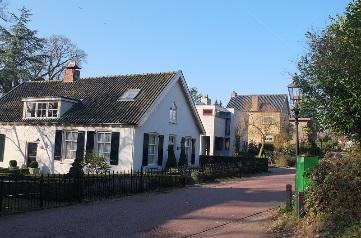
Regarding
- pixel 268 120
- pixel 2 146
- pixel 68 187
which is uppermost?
pixel 268 120

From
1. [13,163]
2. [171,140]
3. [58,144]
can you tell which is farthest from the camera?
[171,140]

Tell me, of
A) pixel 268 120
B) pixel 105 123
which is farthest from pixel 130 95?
pixel 268 120

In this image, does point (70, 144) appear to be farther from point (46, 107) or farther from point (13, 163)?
point (13, 163)

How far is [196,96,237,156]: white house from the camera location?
53219 millimetres

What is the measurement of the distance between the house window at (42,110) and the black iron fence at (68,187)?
1230 cm

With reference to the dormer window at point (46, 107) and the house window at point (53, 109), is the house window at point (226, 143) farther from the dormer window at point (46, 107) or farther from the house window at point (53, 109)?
the house window at point (53, 109)

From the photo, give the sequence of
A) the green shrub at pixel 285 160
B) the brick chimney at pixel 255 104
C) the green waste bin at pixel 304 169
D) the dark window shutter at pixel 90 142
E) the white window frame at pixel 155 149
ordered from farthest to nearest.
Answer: the brick chimney at pixel 255 104, the green shrub at pixel 285 160, the white window frame at pixel 155 149, the dark window shutter at pixel 90 142, the green waste bin at pixel 304 169

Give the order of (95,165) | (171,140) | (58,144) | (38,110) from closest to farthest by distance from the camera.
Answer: (95,165), (58,144), (38,110), (171,140)

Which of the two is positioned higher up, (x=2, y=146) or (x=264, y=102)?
(x=264, y=102)

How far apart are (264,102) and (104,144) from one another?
48643 millimetres

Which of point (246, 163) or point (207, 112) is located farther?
point (207, 112)

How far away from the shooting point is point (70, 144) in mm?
30406

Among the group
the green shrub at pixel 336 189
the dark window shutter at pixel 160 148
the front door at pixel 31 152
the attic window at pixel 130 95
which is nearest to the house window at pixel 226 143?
the dark window shutter at pixel 160 148

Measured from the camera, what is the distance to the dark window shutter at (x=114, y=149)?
28516mm
